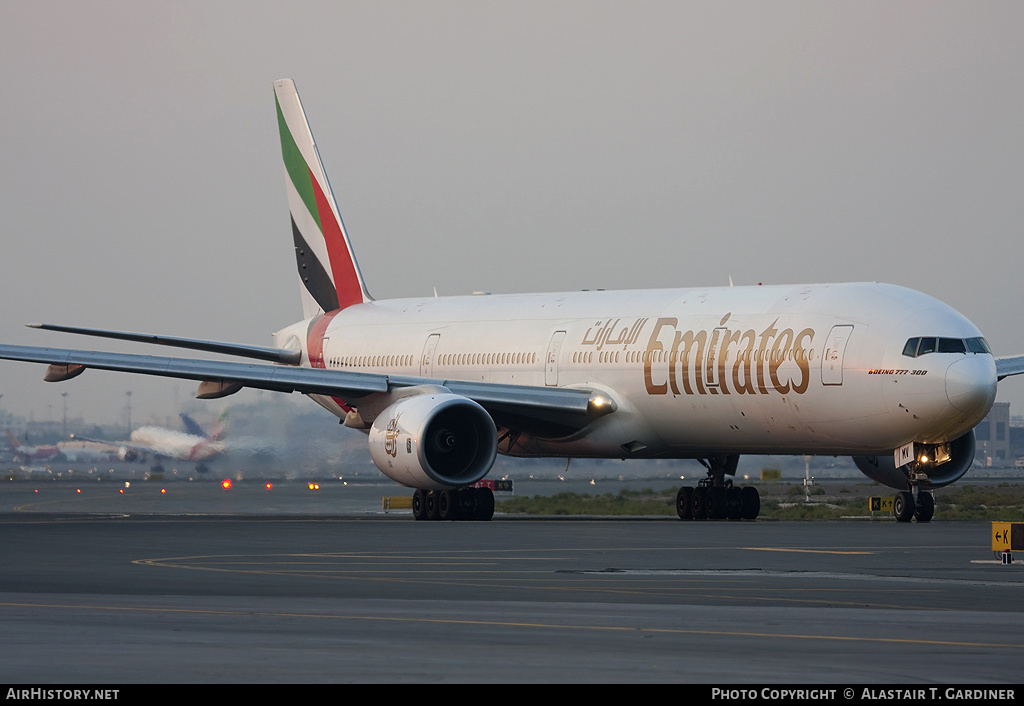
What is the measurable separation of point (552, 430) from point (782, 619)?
20205 mm

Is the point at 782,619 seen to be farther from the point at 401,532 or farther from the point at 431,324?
the point at 431,324

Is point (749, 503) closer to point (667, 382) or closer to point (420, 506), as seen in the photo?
point (667, 382)

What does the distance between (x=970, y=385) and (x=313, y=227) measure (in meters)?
18.4

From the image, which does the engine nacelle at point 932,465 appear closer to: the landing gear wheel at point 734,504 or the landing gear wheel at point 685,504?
the landing gear wheel at point 734,504

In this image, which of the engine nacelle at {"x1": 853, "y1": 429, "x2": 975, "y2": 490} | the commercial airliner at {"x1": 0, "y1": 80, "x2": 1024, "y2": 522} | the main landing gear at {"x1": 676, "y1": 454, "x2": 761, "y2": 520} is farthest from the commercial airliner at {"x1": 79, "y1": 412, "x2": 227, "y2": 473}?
the engine nacelle at {"x1": 853, "y1": 429, "x2": 975, "y2": 490}

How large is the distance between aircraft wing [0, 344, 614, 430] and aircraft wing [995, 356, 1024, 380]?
718 cm

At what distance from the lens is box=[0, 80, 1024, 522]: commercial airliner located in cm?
2697

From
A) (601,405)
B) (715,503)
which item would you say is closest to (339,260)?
(601,405)

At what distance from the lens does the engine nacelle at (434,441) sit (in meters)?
28.3

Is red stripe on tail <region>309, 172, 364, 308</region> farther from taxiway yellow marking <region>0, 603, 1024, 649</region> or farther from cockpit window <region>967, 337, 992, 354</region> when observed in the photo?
taxiway yellow marking <region>0, 603, 1024, 649</region>

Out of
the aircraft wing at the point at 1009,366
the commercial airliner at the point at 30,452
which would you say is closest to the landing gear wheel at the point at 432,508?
the aircraft wing at the point at 1009,366

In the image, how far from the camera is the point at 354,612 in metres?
12.2

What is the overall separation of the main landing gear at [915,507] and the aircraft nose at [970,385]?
1.86 metres

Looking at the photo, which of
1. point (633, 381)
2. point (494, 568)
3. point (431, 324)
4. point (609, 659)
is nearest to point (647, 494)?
point (431, 324)
